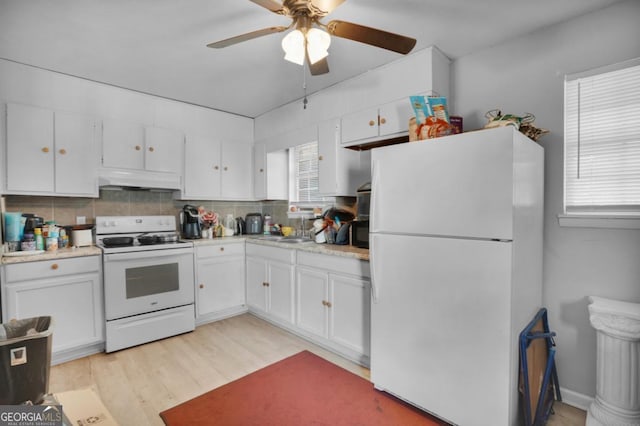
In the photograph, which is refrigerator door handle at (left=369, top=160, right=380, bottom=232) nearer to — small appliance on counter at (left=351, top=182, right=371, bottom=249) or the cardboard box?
small appliance on counter at (left=351, top=182, right=371, bottom=249)

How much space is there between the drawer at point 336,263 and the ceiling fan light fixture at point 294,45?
4.93ft

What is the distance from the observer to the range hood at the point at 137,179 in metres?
3.00

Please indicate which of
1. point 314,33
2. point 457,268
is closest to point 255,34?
point 314,33

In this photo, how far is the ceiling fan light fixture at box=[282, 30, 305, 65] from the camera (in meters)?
1.64

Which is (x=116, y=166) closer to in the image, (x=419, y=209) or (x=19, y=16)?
(x=19, y=16)

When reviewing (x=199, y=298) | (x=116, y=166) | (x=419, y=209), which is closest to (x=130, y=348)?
(x=199, y=298)

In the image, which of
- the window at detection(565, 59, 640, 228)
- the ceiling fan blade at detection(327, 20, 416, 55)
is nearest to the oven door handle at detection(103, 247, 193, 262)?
the ceiling fan blade at detection(327, 20, 416, 55)

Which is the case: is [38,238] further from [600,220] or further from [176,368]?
[600,220]

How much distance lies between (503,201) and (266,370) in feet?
6.79

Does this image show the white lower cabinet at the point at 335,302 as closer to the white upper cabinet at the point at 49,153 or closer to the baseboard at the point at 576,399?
the baseboard at the point at 576,399

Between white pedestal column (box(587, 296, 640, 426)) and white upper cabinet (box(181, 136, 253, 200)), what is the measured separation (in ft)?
11.8

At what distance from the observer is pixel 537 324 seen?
1.94 meters

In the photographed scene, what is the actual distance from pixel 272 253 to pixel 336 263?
36.7 inches

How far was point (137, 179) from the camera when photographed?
3113mm
